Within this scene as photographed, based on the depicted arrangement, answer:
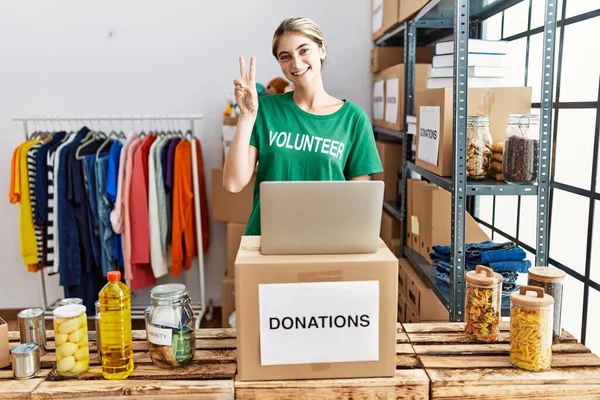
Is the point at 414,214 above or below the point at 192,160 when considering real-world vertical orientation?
below

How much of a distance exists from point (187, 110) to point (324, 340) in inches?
110

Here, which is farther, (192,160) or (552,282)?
(192,160)

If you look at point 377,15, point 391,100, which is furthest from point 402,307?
point 377,15

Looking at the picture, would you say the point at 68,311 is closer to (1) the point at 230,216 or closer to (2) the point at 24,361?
(2) the point at 24,361

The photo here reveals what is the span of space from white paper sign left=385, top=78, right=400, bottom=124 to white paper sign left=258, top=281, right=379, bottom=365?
75.9 inches

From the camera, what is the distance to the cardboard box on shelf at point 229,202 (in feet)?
11.1

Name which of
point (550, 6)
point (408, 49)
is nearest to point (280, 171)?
point (550, 6)

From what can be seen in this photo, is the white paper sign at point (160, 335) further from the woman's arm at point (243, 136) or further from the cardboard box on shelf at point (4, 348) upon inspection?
the woman's arm at point (243, 136)

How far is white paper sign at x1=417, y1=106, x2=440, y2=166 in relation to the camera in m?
2.19

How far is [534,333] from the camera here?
1269mm

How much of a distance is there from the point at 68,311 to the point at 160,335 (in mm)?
204

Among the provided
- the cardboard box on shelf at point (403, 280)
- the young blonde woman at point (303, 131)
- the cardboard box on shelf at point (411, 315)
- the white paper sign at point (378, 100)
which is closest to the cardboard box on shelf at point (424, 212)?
the cardboard box on shelf at point (403, 280)

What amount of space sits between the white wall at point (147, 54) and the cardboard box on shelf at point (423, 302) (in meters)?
1.57

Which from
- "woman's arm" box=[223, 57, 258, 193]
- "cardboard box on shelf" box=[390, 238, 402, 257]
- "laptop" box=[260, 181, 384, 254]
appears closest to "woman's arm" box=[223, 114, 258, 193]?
"woman's arm" box=[223, 57, 258, 193]
